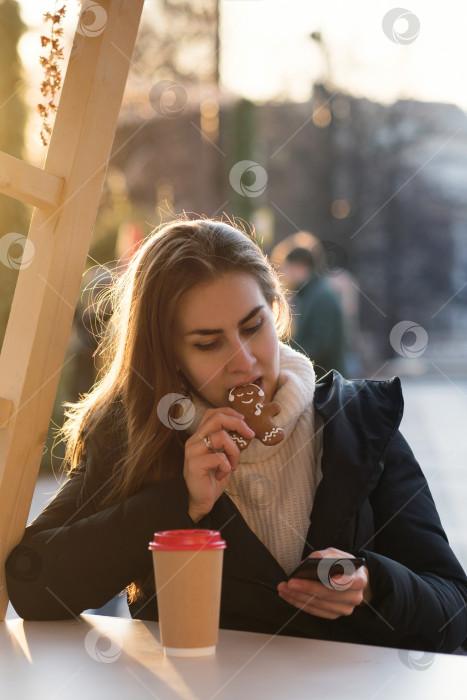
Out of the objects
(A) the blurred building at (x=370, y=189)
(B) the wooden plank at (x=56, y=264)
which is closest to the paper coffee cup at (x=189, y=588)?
(B) the wooden plank at (x=56, y=264)

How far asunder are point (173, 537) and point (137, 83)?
13.5m

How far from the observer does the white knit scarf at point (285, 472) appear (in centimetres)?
198

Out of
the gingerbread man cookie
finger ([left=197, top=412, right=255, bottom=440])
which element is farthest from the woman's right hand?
the gingerbread man cookie

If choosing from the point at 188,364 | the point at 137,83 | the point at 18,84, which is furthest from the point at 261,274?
the point at 137,83

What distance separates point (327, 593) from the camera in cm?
146

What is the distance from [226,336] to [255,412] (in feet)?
0.61

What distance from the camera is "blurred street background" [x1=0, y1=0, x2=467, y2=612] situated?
639cm

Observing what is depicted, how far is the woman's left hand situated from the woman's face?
0.61m

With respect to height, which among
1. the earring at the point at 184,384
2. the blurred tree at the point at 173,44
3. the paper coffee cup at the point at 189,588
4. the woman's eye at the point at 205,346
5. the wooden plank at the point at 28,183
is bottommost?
the paper coffee cup at the point at 189,588

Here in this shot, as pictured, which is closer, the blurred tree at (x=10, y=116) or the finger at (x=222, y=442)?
the finger at (x=222, y=442)

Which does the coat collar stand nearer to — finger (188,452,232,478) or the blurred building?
finger (188,452,232,478)

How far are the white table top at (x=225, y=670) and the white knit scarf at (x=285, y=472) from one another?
47 cm

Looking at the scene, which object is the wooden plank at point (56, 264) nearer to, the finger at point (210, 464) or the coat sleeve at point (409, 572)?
the finger at point (210, 464)

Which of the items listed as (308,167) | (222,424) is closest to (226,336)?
(222,424)
